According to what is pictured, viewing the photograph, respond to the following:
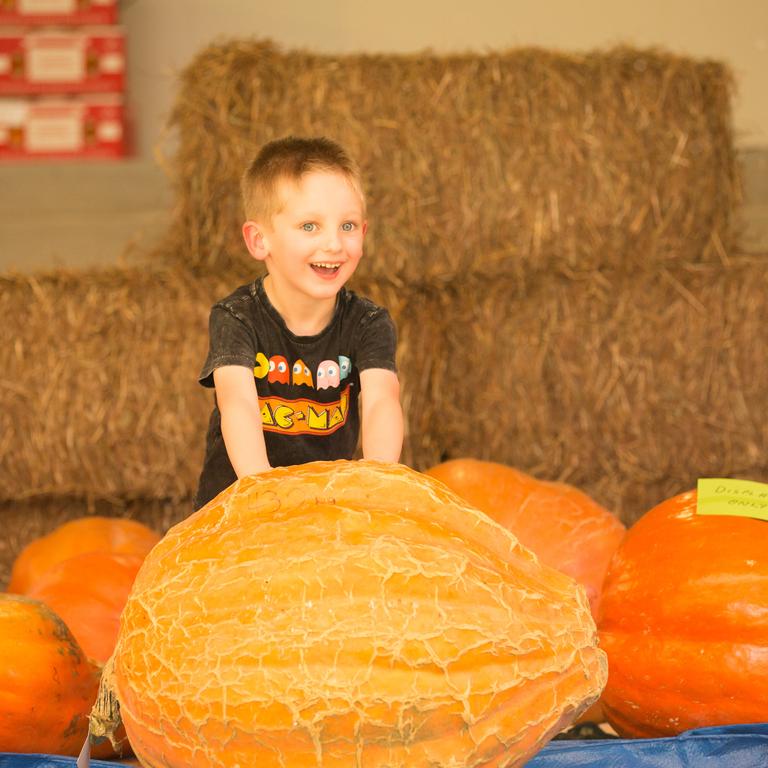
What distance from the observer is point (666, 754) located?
1304 mm

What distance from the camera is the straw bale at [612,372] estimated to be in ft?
8.81

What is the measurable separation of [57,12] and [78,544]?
7.75 feet

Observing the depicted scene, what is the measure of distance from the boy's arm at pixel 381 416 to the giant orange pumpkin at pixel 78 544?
0.86 m

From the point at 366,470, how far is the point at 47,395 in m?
1.59

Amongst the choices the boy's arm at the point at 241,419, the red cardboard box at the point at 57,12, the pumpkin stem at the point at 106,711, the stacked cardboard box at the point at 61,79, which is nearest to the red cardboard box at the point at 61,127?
the stacked cardboard box at the point at 61,79

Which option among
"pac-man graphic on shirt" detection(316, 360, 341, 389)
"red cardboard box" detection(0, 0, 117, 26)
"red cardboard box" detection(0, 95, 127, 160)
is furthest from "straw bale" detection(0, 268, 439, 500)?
"red cardboard box" detection(0, 0, 117, 26)

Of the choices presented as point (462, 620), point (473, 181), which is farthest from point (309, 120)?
point (462, 620)

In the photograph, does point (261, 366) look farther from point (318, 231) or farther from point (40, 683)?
point (40, 683)

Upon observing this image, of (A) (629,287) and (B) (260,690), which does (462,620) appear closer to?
(B) (260,690)

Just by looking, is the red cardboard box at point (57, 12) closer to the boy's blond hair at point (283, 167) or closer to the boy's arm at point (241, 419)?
the boy's blond hair at point (283, 167)

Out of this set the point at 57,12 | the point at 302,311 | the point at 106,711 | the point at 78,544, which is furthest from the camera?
the point at 57,12

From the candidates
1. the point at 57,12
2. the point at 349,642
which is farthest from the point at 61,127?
the point at 349,642

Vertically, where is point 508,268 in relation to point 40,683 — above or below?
above

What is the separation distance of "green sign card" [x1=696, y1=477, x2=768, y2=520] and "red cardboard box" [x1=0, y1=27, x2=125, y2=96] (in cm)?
306
